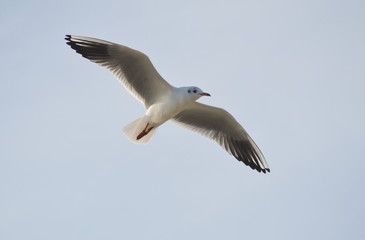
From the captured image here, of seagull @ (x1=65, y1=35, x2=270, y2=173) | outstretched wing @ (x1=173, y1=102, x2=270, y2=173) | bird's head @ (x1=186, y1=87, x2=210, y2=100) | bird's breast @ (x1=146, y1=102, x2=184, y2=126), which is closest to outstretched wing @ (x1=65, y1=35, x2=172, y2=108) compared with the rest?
seagull @ (x1=65, y1=35, x2=270, y2=173)

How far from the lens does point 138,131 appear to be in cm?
908

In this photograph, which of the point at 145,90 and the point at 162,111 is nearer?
the point at 162,111

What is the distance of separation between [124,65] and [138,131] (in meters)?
1.03

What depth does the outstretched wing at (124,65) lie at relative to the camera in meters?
8.92

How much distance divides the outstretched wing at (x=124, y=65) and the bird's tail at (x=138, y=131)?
340 millimetres

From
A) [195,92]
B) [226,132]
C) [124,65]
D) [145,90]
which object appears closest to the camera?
[195,92]

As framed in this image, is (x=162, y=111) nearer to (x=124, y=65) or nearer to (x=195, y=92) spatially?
(x=195, y=92)

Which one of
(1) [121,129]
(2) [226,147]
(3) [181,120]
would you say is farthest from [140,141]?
(2) [226,147]

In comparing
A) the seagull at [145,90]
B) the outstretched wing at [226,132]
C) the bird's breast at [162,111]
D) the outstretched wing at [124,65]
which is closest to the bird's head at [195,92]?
the seagull at [145,90]

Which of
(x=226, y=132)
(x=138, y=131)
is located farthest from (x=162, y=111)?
(x=226, y=132)

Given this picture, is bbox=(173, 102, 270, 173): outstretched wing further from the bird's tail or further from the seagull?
the bird's tail

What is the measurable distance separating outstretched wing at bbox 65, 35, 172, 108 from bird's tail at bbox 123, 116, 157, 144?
13.4 inches

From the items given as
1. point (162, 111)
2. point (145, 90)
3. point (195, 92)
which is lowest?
point (162, 111)

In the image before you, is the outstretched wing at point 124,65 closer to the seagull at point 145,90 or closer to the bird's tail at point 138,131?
the seagull at point 145,90
